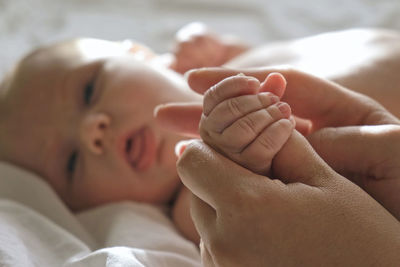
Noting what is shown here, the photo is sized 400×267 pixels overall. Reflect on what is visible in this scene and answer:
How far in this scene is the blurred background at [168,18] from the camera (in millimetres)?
1423

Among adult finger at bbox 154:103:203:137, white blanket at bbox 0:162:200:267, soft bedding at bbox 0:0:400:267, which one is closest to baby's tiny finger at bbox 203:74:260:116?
adult finger at bbox 154:103:203:137

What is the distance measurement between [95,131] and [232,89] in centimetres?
47

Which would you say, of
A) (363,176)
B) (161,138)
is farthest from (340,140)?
(161,138)

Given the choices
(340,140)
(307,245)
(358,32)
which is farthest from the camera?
(358,32)

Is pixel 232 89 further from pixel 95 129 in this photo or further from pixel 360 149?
pixel 95 129

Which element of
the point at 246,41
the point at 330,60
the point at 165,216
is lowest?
the point at 165,216

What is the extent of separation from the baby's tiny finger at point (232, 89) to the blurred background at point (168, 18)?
96 cm

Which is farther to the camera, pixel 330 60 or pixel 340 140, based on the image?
pixel 330 60

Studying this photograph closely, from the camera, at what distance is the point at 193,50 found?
1.41 m

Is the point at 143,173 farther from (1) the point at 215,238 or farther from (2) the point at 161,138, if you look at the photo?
(1) the point at 215,238

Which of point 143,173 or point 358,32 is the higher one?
point 358,32

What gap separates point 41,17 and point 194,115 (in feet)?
3.24

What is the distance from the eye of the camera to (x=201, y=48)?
1415mm

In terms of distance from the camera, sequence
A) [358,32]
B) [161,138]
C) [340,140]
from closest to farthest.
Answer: [340,140]
[161,138]
[358,32]
